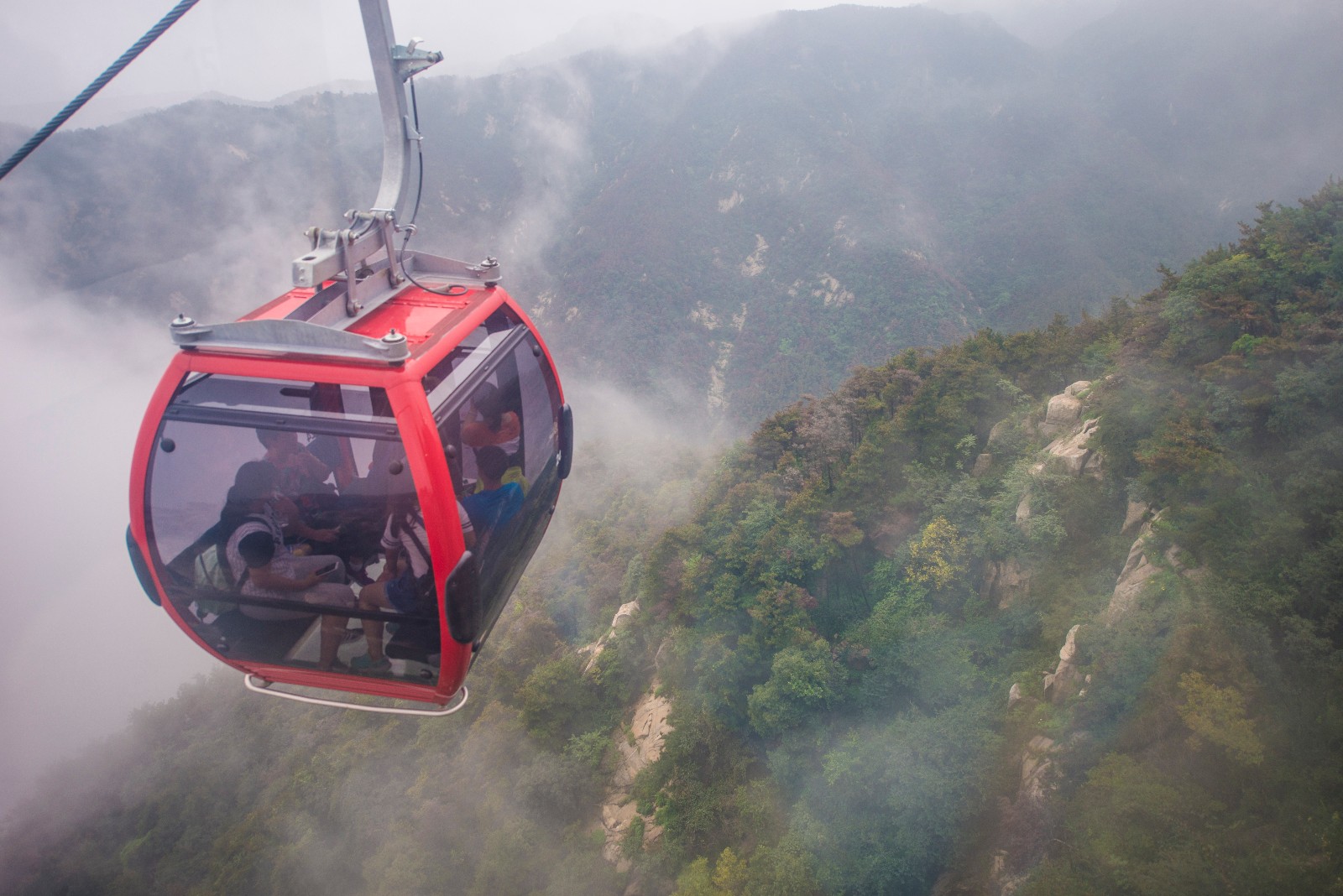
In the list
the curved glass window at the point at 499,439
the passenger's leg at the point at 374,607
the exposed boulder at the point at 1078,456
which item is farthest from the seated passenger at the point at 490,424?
the exposed boulder at the point at 1078,456

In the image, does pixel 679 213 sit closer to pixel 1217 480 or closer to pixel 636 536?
pixel 636 536

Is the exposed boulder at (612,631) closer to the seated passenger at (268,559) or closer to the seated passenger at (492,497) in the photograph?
the seated passenger at (492,497)

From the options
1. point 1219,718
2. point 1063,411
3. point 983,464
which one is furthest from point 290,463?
point 1063,411

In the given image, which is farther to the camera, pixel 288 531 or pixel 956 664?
pixel 956 664

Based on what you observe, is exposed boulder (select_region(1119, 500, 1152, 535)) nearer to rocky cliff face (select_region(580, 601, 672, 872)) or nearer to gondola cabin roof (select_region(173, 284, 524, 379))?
rocky cliff face (select_region(580, 601, 672, 872))

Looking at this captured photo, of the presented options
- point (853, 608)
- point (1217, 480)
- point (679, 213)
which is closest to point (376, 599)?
point (1217, 480)

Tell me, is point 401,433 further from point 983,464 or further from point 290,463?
point 983,464

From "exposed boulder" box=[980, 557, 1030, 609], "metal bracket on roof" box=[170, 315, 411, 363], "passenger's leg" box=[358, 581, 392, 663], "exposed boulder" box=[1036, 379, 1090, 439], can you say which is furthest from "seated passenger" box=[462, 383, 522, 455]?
"exposed boulder" box=[1036, 379, 1090, 439]

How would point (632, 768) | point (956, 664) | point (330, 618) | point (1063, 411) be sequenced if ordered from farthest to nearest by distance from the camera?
point (632, 768), point (1063, 411), point (956, 664), point (330, 618)
